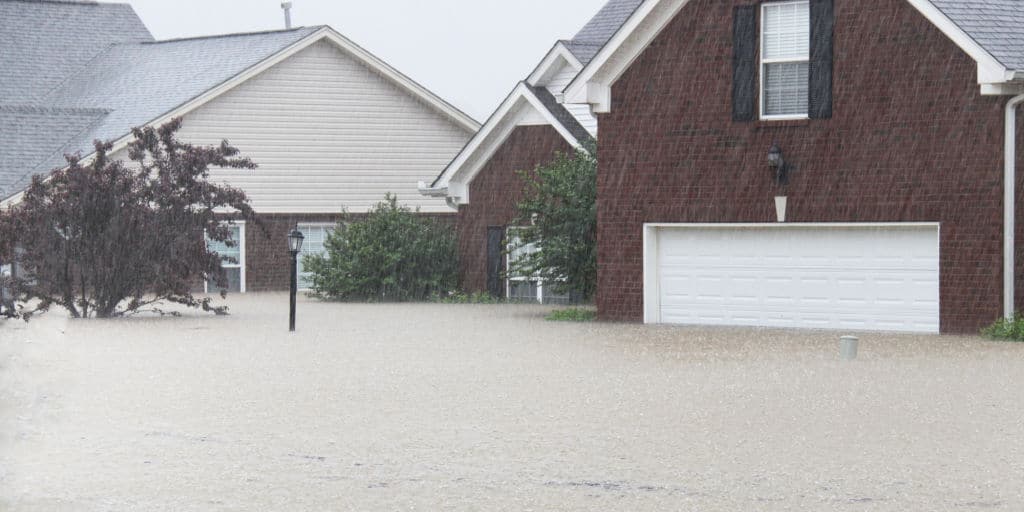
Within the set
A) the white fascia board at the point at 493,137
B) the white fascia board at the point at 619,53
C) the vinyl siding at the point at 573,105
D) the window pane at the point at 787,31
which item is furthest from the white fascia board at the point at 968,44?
the vinyl siding at the point at 573,105

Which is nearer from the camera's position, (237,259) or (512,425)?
(512,425)

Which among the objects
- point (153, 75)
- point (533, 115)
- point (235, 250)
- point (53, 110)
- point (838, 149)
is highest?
point (153, 75)

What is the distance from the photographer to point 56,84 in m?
46.6

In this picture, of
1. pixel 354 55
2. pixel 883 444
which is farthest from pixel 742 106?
pixel 354 55

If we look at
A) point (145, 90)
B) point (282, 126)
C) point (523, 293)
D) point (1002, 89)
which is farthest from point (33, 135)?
point (1002, 89)

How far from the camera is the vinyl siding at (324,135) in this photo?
40062 mm

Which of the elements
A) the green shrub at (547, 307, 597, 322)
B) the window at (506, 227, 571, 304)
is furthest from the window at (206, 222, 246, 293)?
the green shrub at (547, 307, 597, 322)

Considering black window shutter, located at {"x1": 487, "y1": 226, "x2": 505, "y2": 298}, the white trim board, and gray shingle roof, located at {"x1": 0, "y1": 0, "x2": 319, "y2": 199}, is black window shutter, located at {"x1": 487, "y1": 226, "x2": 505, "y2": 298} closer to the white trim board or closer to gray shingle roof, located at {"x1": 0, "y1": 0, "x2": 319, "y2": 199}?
the white trim board

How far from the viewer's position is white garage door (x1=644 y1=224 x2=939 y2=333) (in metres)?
24.0

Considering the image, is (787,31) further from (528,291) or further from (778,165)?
(528,291)

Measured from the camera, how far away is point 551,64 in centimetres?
3416

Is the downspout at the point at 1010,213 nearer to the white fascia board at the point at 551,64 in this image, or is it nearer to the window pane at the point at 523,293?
the white fascia board at the point at 551,64

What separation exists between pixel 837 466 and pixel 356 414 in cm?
460

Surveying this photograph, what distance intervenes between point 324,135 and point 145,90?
5031mm
